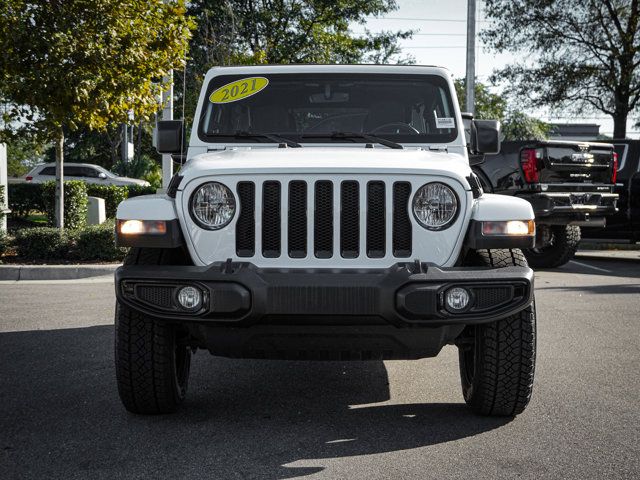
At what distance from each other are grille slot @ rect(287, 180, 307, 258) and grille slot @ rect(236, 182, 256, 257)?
183mm

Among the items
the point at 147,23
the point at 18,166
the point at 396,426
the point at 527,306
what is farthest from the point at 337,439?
the point at 18,166

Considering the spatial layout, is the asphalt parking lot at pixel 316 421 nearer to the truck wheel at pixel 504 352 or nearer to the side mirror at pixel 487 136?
the truck wheel at pixel 504 352

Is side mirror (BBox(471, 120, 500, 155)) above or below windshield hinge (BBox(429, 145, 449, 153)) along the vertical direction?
above

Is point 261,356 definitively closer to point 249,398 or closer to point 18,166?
point 249,398

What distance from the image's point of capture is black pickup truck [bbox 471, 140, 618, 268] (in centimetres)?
1138

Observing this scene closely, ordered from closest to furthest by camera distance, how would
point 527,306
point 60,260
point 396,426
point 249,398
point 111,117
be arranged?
point 527,306
point 396,426
point 249,398
point 60,260
point 111,117

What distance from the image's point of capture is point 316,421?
4.50 meters

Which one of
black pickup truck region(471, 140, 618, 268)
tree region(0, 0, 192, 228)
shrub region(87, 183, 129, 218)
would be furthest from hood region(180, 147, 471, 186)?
shrub region(87, 183, 129, 218)

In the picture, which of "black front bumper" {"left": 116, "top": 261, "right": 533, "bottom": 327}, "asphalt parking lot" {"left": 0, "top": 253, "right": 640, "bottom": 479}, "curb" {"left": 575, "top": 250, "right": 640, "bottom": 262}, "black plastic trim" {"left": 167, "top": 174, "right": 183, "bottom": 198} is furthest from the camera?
"curb" {"left": 575, "top": 250, "right": 640, "bottom": 262}

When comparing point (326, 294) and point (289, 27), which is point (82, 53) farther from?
point (289, 27)

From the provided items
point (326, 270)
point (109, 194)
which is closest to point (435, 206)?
point (326, 270)

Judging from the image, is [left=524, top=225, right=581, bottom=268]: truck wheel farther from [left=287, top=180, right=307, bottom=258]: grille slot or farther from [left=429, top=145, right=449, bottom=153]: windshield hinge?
[left=287, top=180, right=307, bottom=258]: grille slot

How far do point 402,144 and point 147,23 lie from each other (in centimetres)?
908

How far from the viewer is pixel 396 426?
14.4 ft
